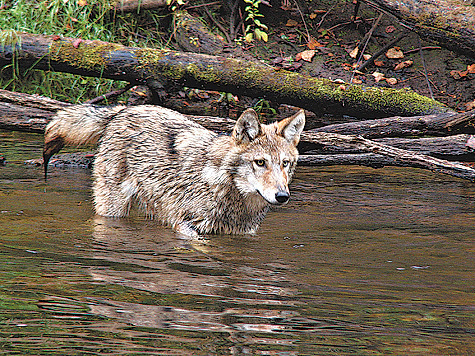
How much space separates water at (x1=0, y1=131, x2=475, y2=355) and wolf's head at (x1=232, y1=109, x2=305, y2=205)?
1.97 ft

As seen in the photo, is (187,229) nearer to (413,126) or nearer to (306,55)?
(413,126)

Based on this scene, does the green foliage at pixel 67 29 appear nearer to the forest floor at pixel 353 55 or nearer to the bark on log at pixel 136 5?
the bark on log at pixel 136 5

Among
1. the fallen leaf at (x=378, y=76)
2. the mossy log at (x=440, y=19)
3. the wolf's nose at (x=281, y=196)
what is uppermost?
the mossy log at (x=440, y=19)

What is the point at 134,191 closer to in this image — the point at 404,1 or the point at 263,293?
the point at 263,293

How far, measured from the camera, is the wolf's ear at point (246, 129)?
5.52m

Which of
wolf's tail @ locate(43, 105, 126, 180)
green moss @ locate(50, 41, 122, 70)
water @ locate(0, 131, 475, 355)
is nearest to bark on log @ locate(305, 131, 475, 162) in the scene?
water @ locate(0, 131, 475, 355)

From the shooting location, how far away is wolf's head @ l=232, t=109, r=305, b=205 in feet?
17.6

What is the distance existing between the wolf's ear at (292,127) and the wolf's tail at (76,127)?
7.36 feet

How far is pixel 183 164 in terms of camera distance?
6.11 m

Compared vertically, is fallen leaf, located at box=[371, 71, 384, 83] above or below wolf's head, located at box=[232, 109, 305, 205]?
below

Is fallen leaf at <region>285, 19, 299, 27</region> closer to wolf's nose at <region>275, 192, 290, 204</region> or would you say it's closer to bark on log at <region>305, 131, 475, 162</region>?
bark on log at <region>305, 131, 475, 162</region>

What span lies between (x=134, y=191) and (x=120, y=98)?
5.81 m

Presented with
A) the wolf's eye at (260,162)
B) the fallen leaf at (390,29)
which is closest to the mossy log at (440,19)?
the wolf's eye at (260,162)

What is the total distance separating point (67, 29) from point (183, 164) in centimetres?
720
